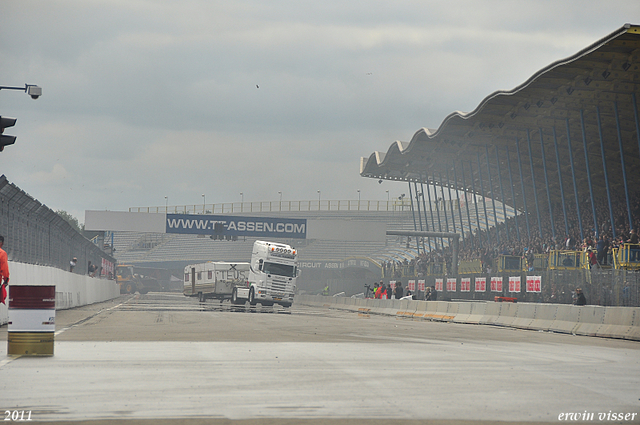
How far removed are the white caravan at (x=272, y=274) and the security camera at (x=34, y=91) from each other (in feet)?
56.2

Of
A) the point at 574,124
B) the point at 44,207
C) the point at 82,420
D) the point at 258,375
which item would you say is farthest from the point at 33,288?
the point at 574,124

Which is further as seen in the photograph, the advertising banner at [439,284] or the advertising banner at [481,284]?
the advertising banner at [439,284]

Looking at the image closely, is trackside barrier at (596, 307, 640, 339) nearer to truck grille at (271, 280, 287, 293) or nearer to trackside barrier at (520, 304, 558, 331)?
trackside barrier at (520, 304, 558, 331)

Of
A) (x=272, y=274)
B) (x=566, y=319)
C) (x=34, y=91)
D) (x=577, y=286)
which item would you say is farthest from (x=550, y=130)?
(x=34, y=91)

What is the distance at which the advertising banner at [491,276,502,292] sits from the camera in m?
33.0

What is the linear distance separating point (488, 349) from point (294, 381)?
20.2 ft

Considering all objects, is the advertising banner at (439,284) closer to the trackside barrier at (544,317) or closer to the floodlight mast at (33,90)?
the trackside barrier at (544,317)

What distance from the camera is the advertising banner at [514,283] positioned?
102ft

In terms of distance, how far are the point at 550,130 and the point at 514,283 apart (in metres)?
19.0

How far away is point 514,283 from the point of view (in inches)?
1239

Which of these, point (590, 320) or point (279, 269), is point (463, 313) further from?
point (279, 269)

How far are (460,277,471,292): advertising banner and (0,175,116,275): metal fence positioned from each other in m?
18.3

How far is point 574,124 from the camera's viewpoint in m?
46.3

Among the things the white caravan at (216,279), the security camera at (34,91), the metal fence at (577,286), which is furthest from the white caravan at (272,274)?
the security camera at (34,91)
